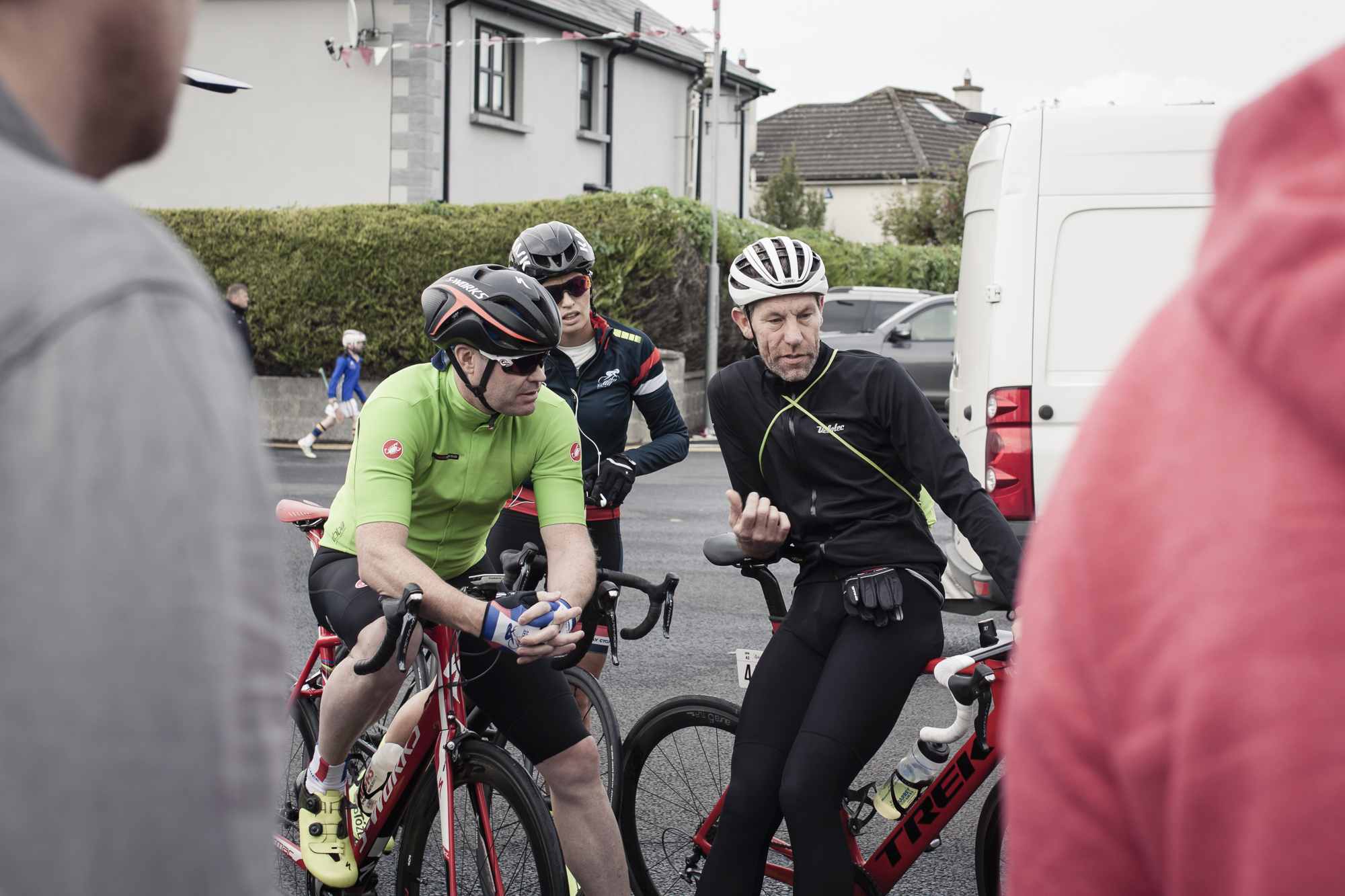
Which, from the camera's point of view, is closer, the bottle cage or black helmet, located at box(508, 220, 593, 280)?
the bottle cage

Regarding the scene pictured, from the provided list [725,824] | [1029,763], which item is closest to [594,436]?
[725,824]

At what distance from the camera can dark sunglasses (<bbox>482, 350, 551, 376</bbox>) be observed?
318 centimetres

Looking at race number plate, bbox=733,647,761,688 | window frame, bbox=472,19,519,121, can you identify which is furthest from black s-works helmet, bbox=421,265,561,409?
window frame, bbox=472,19,519,121

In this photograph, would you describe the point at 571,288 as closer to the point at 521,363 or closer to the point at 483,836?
the point at 521,363

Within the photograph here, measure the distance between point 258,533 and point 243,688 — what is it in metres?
0.10

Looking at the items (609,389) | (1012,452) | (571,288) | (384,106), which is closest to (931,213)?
(384,106)

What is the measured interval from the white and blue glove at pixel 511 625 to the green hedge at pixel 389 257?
1474 centimetres

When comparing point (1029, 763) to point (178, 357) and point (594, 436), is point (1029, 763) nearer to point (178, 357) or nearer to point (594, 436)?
point (178, 357)

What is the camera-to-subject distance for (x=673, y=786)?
12.6ft

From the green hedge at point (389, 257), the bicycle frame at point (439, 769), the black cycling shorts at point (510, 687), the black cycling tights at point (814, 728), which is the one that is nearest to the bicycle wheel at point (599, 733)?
the bicycle frame at point (439, 769)

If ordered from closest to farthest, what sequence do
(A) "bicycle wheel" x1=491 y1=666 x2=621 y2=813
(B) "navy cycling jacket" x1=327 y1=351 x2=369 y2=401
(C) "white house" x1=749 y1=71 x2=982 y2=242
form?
(A) "bicycle wheel" x1=491 y1=666 x2=621 y2=813, (B) "navy cycling jacket" x1=327 y1=351 x2=369 y2=401, (C) "white house" x1=749 y1=71 x2=982 y2=242

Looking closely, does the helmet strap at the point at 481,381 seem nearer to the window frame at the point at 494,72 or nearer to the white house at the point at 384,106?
the white house at the point at 384,106

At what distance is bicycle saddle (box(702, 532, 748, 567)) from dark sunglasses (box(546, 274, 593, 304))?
1468 mm

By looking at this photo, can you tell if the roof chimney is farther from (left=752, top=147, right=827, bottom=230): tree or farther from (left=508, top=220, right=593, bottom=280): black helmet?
(left=508, top=220, right=593, bottom=280): black helmet
